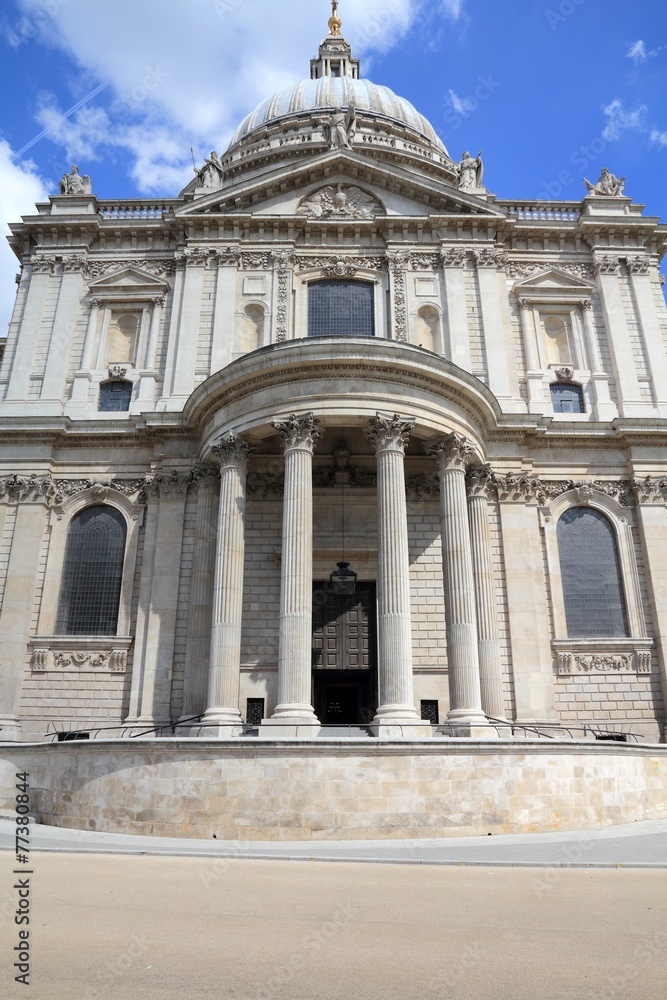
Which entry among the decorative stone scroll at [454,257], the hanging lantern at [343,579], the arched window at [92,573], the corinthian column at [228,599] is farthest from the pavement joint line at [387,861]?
the decorative stone scroll at [454,257]

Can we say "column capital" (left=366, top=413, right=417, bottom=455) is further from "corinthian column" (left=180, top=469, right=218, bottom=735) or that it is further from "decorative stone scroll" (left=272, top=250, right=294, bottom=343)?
"decorative stone scroll" (left=272, top=250, right=294, bottom=343)

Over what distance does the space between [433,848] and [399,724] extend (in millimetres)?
4251

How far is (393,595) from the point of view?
66.8 ft

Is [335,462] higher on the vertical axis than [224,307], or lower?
lower

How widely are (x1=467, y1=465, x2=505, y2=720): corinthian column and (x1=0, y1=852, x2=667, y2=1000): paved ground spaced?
38.6 ft

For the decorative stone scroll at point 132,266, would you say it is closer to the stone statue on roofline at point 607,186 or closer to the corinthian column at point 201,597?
the corinthian column at point 201,597

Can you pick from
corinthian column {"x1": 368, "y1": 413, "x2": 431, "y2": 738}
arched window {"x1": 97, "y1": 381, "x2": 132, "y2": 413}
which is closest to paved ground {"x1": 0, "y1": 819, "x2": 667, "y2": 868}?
corinthian column {"x1": 368, "y1": 413, "x2": 431, "y2": 738}

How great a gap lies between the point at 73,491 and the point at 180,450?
14.3 ft

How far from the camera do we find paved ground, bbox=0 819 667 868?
13.3m

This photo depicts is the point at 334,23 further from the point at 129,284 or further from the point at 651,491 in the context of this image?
the point at 651,491

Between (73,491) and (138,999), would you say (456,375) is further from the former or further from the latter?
(138,999)

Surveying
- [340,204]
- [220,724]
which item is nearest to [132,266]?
[340,204]

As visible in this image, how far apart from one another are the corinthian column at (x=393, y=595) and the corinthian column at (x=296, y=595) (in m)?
1.89

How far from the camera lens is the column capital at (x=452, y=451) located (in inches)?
930
